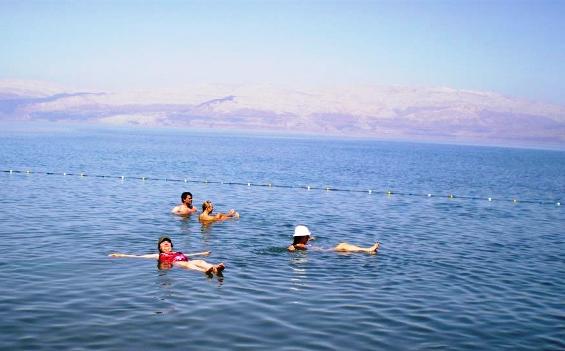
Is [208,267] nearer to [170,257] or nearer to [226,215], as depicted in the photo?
[170,257]

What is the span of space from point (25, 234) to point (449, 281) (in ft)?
59.7

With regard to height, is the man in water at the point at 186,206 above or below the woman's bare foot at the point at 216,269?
above

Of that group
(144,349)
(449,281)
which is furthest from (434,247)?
(144,349)

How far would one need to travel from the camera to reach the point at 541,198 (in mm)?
64812

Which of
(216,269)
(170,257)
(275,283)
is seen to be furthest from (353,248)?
(170,257)

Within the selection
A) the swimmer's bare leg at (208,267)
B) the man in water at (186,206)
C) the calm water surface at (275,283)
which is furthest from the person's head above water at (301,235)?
the man in water at (186,206)

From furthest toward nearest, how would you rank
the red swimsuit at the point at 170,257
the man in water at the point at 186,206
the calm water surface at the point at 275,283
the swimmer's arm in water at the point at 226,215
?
the man in water at the point at 186,206, the swimmer's arm in water at the point at 226,215, the red swimsuit at the point at 170,257, the calm water surface at the point at 275,283

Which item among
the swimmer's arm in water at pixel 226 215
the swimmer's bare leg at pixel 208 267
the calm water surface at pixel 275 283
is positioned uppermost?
the swimmer's arm in water at pixel 226 215

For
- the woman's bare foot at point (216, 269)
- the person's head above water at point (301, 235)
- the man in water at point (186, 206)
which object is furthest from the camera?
the man in water at point (186, 206)

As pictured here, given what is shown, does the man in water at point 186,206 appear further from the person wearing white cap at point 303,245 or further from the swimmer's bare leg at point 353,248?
the swimmer's bare leg at point 353,248

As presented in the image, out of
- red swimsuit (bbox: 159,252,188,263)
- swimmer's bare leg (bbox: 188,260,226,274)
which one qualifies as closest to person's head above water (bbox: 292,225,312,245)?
swimmer's bare leg (bbox: 188,260,226,274)

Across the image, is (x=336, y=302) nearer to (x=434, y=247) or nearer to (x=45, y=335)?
(x=45, y=335)

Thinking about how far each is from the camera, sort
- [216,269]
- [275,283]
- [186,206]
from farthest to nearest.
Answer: [186,206], [216,269], [275,283]

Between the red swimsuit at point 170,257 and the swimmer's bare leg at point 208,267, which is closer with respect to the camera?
the swimmer's bare leg at point 208,267
